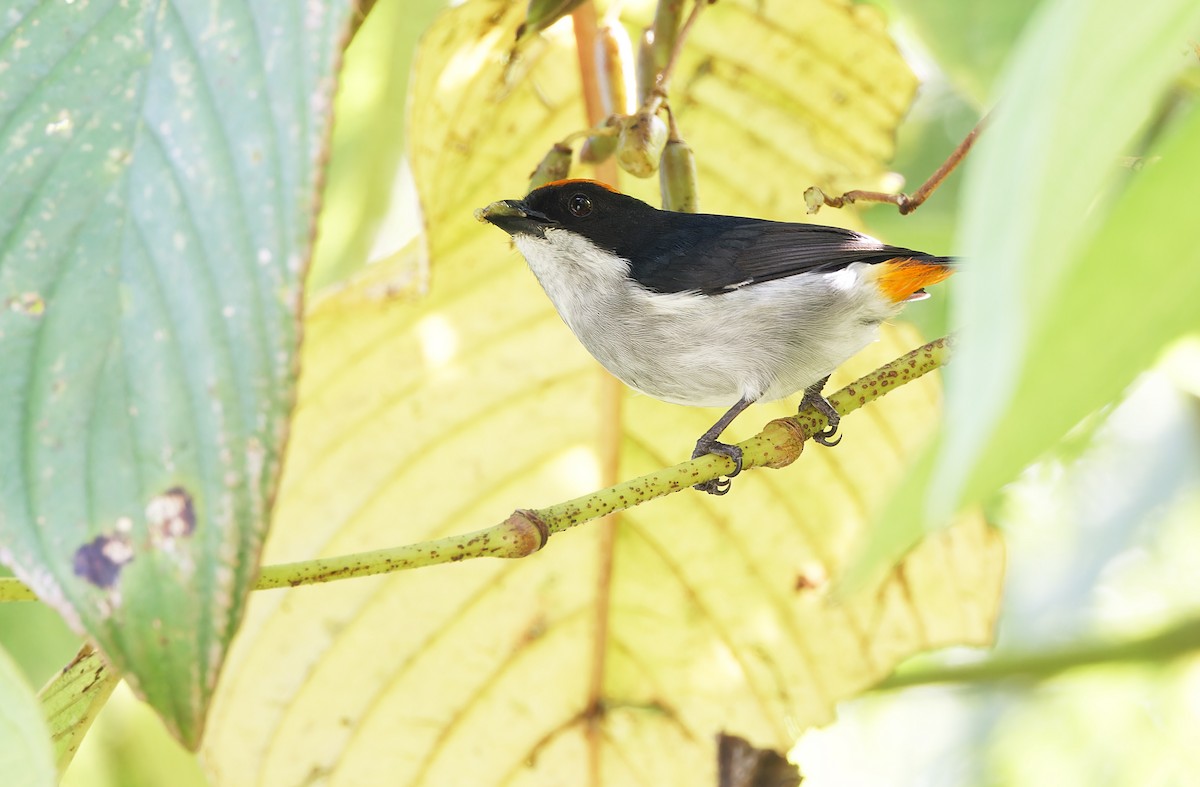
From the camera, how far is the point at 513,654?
2.03 meters

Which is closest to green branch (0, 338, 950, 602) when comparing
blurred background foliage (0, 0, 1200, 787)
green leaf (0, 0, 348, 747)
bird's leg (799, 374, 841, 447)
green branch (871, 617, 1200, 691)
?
green leaf (0, 0, 348, 747)

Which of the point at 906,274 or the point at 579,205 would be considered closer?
the point at 906,274

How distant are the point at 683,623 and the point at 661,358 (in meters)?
0.45

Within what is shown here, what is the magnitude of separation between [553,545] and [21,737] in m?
1.29

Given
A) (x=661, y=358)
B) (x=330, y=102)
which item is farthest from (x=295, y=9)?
(x=661, y=358)

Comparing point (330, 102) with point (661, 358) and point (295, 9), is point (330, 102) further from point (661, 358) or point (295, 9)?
point (661, 358)

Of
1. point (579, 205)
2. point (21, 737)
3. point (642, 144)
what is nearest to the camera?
point (21, 737)

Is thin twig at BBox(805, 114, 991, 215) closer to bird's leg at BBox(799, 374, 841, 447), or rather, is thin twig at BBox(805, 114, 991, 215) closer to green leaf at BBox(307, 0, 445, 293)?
bird's leg at BBox(799, 374, 841, 447)

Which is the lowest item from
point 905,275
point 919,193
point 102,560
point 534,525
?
point 102,560

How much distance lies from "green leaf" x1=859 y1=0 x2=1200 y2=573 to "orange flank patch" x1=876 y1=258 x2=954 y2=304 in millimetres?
1568

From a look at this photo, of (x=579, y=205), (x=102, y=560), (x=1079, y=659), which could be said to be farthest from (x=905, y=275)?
(x=102, y=560)

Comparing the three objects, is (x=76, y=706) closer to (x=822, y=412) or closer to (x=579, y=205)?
(x=822, y=412)

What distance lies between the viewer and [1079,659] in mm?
2316

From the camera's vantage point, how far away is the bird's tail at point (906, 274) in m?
2.08
